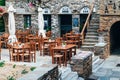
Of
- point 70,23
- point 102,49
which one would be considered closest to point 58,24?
point 70,23

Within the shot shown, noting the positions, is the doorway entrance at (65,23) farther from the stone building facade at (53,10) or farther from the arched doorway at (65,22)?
the stone building facade at (53,10)

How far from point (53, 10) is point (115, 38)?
5064 mm

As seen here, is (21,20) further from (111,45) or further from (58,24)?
(111,45)

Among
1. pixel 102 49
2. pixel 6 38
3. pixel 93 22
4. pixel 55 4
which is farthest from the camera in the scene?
pixel 55 4

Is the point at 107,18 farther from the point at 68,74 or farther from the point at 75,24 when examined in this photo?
the point at 68,74

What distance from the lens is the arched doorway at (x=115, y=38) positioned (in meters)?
20.1

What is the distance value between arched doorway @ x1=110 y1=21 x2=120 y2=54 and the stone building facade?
256 centimetres

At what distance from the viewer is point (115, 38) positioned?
860 inches

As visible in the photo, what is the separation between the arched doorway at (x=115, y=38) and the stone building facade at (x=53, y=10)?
2565 mm

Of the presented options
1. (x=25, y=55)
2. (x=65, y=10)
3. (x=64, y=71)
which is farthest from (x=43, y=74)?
(x=65, y=10)

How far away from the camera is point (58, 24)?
2369 centimetres

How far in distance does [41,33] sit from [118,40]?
6131mm

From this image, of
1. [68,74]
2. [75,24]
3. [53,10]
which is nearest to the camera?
[68,74]

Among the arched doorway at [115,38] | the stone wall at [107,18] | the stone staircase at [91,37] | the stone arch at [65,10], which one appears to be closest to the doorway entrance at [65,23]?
the stone arch at [65,10]
